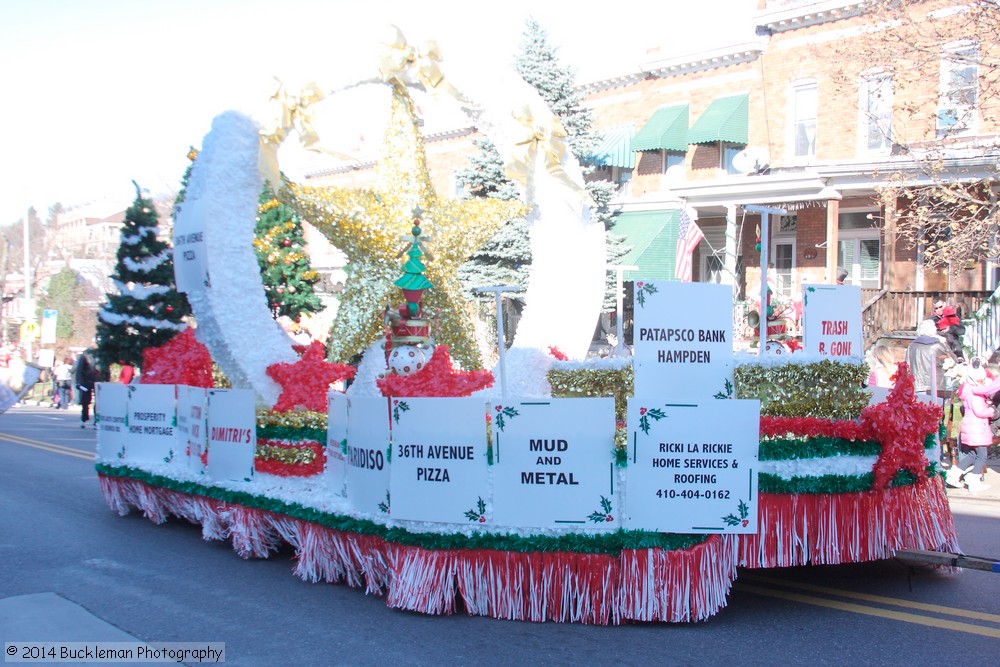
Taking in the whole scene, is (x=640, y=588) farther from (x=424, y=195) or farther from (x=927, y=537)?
(x=424, y=195)

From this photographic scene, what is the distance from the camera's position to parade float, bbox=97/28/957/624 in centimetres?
530

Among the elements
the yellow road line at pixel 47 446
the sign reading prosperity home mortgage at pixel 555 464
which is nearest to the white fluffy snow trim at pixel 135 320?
the yellow road line at pixel 47 446

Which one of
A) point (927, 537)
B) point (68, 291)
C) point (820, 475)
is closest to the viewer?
point (820, 475)

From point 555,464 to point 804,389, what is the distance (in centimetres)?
226

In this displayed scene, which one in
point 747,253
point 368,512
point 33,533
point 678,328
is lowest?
point 33,533

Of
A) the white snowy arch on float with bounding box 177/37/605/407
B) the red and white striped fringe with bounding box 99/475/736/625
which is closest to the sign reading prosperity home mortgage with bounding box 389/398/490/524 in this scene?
the red and white striped fringe with bounding box 99/475/736/625

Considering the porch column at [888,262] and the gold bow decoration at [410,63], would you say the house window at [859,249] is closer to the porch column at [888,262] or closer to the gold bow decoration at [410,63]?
the porch column at [888,262]

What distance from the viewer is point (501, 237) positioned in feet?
71.2

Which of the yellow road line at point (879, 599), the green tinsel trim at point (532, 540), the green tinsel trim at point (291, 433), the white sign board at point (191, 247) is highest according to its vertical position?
the white sign board at point (191, 247)

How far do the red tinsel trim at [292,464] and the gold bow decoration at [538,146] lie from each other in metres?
3.86

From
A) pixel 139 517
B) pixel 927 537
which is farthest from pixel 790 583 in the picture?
pixel 139 517

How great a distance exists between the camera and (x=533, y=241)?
9.57 metres

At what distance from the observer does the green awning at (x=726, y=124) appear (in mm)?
21875

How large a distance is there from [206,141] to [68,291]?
43.3 m
